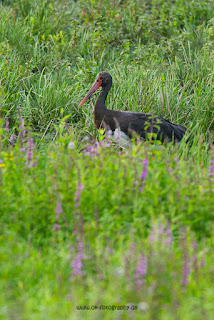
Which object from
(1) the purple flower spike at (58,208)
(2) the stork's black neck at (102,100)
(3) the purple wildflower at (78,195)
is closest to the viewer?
(1) the purple flower spike at (58,208)

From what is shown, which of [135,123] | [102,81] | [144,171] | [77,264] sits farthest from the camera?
[102,81]

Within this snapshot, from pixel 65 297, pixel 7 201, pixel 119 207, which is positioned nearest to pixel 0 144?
pixel 7 201

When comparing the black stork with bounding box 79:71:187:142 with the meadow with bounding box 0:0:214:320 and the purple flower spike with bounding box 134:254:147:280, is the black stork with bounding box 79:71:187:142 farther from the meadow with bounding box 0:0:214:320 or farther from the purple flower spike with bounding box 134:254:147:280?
the purple flower spike with bounding box 134:254:147:280

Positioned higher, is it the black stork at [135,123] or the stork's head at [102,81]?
the stork's head at [102,81]

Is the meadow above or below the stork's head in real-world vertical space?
above

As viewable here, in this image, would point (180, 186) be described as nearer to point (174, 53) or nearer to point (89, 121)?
point (89, 121)

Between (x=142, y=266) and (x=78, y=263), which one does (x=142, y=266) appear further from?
(x=78, y=263)

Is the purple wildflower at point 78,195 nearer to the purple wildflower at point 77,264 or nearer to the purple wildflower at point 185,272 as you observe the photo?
the purple wildflower at point 77,264

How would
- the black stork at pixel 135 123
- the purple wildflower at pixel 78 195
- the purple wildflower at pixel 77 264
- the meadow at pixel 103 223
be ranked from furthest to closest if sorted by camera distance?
the black stork at pixel 135 123 → the purple wildflower at pixel 78 195 → the purple wildflower at pixel 77 264 → the meadow at pixel 103 223

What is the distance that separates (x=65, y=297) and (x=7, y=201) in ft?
3.79

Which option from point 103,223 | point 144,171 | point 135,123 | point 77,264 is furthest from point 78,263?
point 135,123

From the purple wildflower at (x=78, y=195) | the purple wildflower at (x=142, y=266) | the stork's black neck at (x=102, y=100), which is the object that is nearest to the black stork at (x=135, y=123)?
the stork's black neck at (x=102, y=100)

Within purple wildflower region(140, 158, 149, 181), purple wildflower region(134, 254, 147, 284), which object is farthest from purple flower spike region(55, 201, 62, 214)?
purple wildflower region(134, 254, 147, 284)

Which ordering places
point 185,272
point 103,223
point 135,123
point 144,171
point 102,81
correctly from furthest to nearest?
point 102,81, point 135,123, point 144,171, point 103,223, point 185,272
